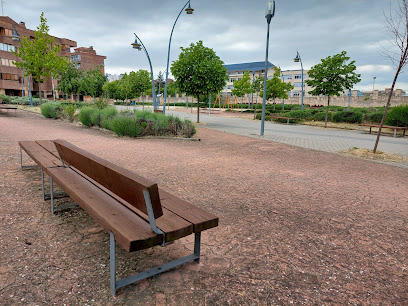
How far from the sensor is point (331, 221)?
3758 mm

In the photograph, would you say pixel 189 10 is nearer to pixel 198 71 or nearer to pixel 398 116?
pixel 198 71

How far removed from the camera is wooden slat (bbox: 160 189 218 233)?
2342 millimetres

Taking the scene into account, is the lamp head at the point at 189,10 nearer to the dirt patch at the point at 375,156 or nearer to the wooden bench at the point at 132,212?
the dirt patch at the point at 375,156

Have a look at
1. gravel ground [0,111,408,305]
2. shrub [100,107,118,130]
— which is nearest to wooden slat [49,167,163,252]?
gravel ground [0,111,408,305]

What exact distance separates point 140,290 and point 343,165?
22.5 feet

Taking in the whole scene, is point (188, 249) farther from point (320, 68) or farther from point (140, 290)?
point (320, 68)

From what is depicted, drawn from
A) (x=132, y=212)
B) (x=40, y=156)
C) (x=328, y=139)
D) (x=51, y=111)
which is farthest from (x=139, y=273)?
(x=51, y=111)

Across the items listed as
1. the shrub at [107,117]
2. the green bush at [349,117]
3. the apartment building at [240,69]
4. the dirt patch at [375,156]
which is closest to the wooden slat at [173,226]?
the dirt patch at [375,156]

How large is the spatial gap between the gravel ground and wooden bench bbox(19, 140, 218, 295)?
0.29 metres

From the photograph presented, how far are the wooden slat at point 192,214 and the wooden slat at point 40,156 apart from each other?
2.02m

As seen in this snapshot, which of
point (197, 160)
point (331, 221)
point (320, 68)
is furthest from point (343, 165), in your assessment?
point (320, 68)

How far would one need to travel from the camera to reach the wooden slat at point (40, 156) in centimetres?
394

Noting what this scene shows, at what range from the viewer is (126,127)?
35.3 ft

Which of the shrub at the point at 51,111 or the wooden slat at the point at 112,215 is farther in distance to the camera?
the shrub at the point at 51,111
